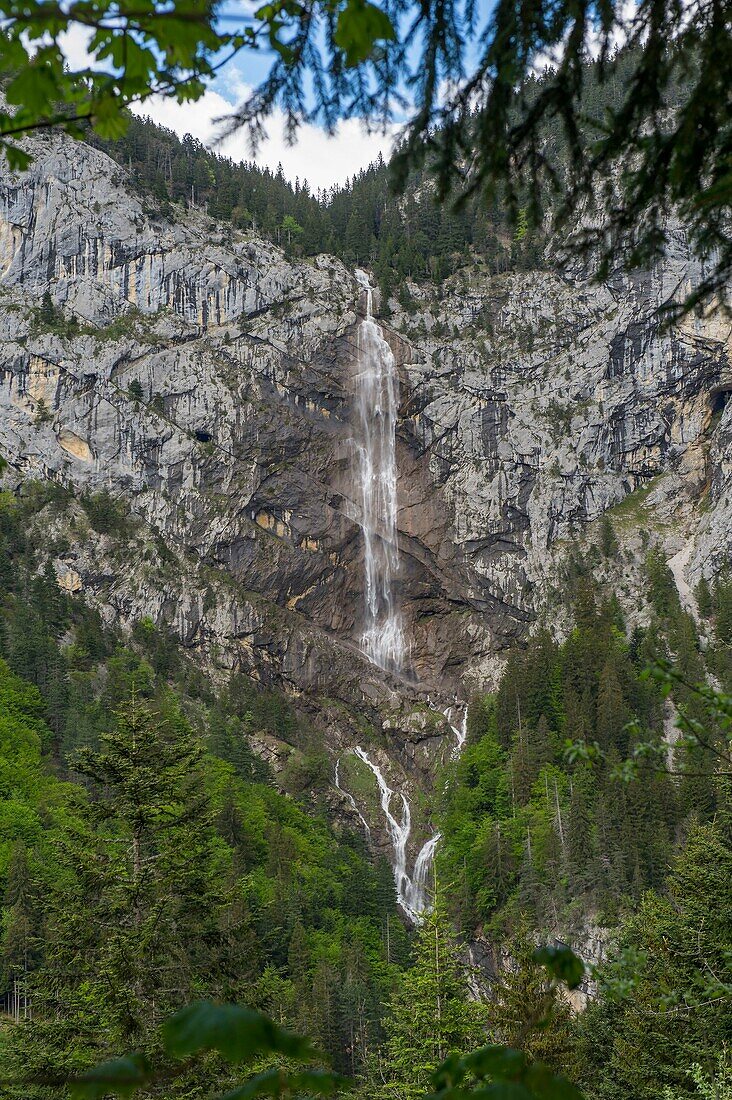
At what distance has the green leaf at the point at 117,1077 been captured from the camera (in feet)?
4.86

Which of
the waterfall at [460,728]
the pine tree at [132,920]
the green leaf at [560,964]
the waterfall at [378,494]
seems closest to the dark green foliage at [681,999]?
the pine tree at [132,920]

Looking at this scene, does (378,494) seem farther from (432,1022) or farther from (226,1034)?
(226,1034)

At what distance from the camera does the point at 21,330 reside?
73625 mm

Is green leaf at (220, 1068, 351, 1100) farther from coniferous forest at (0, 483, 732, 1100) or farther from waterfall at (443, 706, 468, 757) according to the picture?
waterfall at (443, 706, 468, 757)

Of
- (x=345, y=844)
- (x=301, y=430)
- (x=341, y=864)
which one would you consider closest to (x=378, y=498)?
(x=301, y=430)

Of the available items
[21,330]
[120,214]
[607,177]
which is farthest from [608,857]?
[120,214]

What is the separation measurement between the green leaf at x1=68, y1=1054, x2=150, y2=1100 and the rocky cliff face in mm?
65189

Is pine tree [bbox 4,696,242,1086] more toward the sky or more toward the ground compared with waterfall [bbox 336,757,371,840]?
more toward the ground

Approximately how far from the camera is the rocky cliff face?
6956 centimetres

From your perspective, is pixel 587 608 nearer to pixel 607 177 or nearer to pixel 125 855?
pixel 125 855

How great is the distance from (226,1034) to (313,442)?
233 feet

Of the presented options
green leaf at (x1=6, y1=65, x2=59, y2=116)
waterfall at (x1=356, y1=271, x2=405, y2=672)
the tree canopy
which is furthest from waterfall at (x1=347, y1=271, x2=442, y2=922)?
green leaf at (x1=6, y1=65, x2=59, y2=116)

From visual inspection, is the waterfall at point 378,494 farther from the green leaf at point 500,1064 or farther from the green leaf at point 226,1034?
the green leaf at point 226,1034

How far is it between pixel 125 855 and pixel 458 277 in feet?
270
